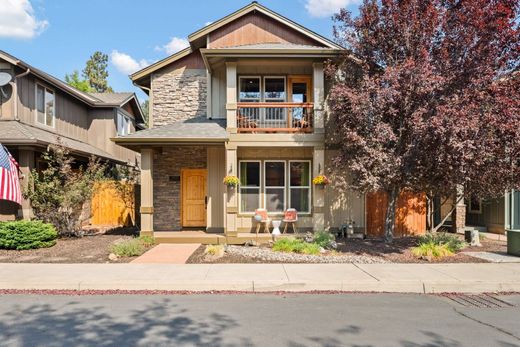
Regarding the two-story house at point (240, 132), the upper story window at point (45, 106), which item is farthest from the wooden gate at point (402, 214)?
the upper story window at point (45, 106)

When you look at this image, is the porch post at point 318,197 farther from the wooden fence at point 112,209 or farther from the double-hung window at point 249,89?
the wooden fence at point 112,209

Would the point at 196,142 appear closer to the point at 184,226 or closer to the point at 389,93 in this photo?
the point at 184,226

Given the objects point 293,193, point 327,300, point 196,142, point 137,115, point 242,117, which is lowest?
point 327,300

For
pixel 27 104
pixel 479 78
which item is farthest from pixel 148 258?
pixel 479 78

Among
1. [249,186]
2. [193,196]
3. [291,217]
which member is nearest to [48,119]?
[193,196]

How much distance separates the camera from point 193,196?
1491cm

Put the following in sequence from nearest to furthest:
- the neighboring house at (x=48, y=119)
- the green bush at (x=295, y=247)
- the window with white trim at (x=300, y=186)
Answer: the green bush at (x=295, y=247)
the neighboring house at (x=48, y=119)
the window with white trim at (x=300, y=186)

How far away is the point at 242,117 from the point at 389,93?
17.6 feet

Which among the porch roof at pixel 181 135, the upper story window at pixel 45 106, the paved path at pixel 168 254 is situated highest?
the upper story window at pixel 45 106

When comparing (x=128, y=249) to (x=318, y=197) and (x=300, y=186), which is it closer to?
(x=318, y=197)

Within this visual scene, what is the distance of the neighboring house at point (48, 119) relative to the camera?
40.7 ft

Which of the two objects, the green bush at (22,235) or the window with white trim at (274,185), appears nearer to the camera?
the green bush at (22,235)

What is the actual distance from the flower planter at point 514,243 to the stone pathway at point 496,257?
175 mm

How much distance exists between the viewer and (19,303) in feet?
21.2
